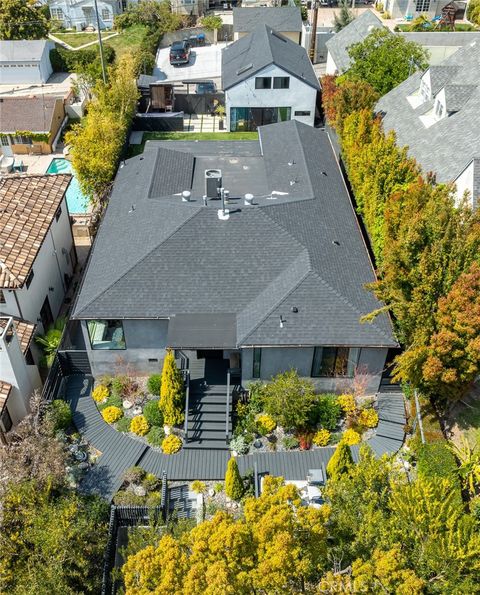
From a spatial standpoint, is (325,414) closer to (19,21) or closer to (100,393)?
(100,393)

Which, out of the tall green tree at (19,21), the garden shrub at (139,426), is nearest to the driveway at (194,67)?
the tall green tree at (19,21)

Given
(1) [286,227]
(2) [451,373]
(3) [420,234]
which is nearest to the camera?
(2) [451,373]

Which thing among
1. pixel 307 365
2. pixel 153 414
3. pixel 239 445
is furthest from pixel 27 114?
pixel 239 445

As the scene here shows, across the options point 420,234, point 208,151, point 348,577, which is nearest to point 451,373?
point 420,234

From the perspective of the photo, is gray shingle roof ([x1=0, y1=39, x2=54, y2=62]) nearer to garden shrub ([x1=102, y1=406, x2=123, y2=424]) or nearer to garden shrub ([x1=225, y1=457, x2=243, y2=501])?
garden shrub ([x1=102, y1=406, x2=123, y2=424])

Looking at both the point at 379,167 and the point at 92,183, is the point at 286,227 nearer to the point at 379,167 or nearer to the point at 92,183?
the point at 379,167

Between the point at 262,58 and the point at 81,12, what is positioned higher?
the point at 262,58
